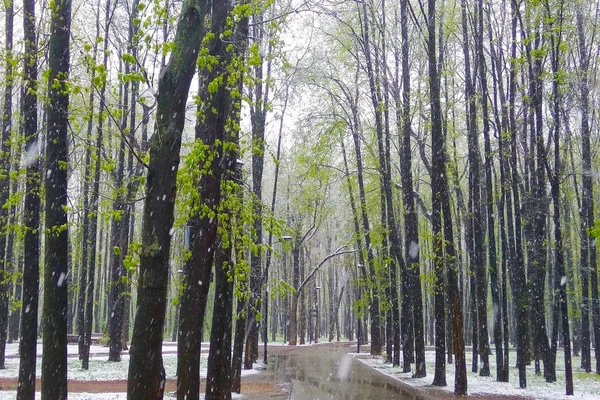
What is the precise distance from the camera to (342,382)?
18.3 meters

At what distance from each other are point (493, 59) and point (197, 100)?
1791 cm

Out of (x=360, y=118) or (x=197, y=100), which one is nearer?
(x=197, y=100)

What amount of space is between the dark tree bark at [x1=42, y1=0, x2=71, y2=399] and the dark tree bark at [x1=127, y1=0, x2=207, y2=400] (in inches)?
115

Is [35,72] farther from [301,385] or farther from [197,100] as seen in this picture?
[301,385]

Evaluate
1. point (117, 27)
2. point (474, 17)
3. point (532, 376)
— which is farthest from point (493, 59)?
point (117, 27)

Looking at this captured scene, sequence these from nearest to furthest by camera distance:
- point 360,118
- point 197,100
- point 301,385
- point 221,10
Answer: point 197,100 → point 221,10 → point 301,385 → point 360,118

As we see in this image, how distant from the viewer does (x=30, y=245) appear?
10500 mm

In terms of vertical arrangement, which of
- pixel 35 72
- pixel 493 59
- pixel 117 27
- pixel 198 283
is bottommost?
pixel 198 283

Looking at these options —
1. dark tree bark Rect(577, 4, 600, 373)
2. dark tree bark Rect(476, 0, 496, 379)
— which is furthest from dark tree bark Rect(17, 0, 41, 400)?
dark tree bark Rect(577, 4, 600, 373)

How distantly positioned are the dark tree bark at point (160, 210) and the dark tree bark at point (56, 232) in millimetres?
2931

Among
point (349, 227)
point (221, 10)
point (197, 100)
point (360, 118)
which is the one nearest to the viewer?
point (197, 100)

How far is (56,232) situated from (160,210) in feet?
11.9

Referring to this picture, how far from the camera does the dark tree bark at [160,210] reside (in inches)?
228

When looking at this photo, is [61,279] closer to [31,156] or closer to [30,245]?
[30,245]
